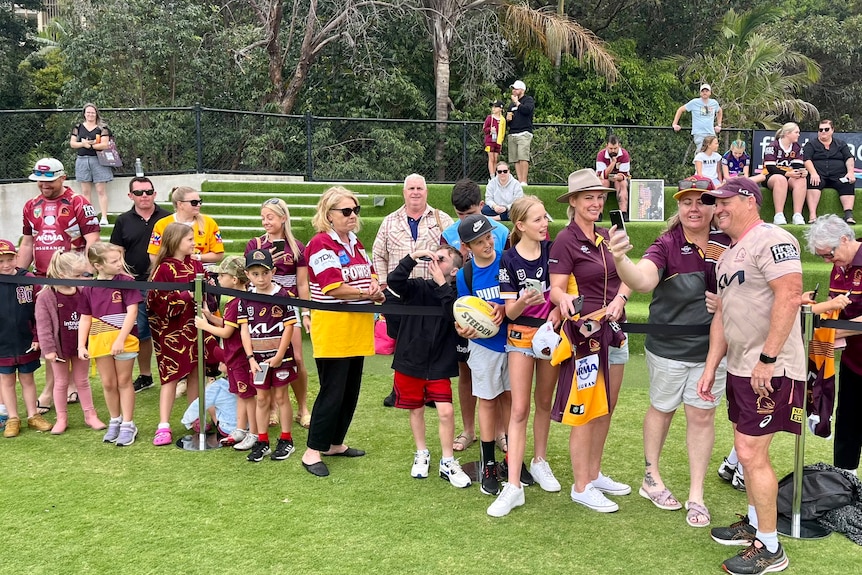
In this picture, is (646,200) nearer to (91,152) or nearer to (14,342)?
(91,152)

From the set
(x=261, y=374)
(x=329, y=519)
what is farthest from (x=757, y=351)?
(x=261, y=374)

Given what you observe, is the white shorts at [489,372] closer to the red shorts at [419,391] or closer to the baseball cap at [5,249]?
the red shorts at [419,391]

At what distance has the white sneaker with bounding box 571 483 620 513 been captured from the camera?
14.4 feet

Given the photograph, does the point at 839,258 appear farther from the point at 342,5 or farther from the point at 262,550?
the point at 342,5

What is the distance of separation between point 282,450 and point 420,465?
96 cm

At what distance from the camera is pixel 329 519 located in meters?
4.30

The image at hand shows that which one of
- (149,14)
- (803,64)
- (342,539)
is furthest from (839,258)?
(803,64)

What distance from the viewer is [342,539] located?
4.05 m

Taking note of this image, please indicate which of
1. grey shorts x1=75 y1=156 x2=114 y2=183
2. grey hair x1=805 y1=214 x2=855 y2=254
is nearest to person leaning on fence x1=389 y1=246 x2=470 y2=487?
grey hair x1=805 y1=214 x2=855 y2=254

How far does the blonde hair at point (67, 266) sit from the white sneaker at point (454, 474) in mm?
2856

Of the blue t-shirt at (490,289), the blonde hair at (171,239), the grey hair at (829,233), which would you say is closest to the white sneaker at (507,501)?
the blue t-shirt at (490,289)

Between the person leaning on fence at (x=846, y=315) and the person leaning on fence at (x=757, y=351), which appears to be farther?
the person leaning on fence at (x=846, y=315)

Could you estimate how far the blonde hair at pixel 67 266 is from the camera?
5.57m

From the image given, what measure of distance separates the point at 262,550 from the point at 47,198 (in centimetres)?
381
